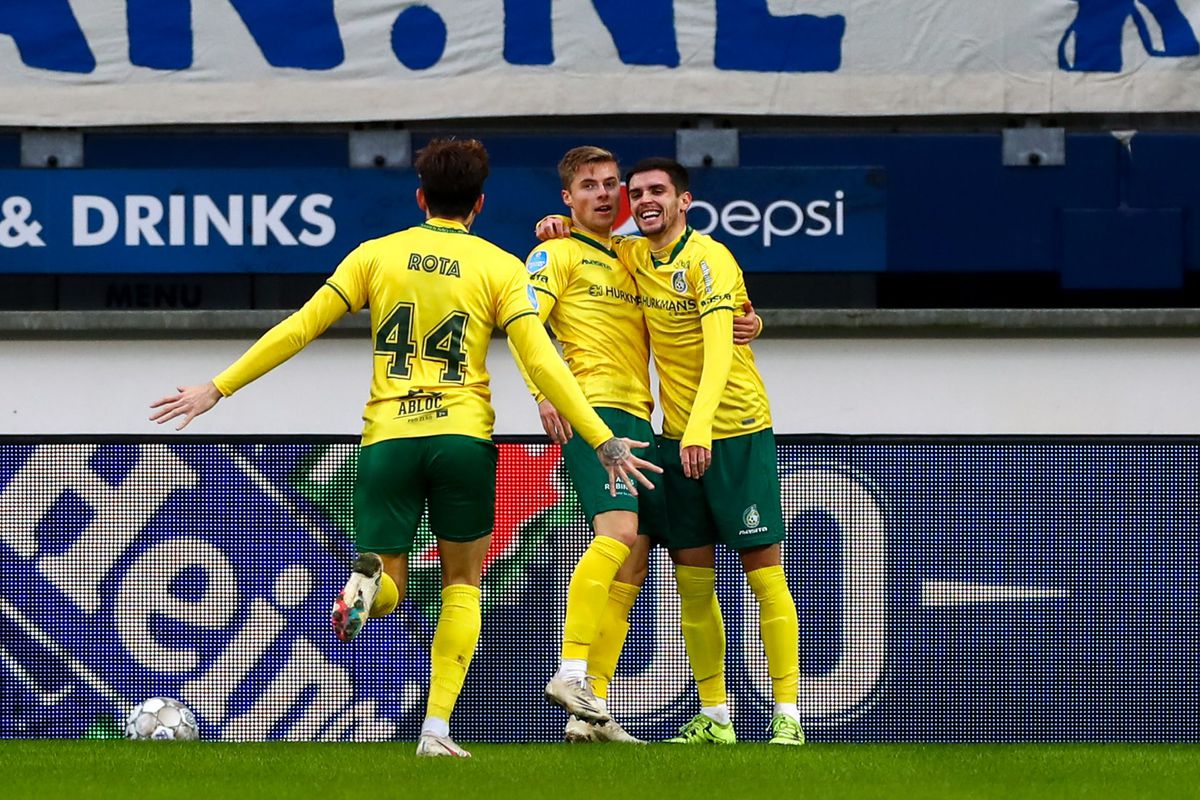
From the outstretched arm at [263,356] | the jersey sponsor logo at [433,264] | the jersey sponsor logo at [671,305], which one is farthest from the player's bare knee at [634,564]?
the outstretched arm at [263,356]

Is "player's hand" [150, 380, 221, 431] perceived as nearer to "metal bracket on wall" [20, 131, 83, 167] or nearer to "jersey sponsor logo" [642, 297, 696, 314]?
"jersey sponsor logo" [642, 297, 696, 314]

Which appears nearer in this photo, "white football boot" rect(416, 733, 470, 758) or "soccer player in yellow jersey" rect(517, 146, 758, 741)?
"white football boot" rect(416, 733, 470, 758)

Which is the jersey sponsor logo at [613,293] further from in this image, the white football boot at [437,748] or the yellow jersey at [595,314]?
the white football boot at [437,748]

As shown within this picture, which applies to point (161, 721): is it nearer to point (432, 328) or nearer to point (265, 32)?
point (432, 328)

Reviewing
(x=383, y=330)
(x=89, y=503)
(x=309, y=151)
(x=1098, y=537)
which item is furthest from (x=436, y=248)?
(x=309, y=151)

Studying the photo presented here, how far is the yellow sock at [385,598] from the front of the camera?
5.11 metres

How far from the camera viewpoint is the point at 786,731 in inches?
229

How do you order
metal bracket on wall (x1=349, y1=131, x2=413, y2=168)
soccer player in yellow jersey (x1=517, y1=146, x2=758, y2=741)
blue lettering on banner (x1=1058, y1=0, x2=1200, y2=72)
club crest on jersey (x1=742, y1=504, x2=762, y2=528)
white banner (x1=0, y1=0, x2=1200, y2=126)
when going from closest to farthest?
1. soccer player in yellow jersey (x1=517, y1=146, x2=758, y2=741)
2. club crest on jersey (x1=742, y1=504, x2=762, y2=528)
3. blue lettering on banner (x1=1058, y1=0, x2=1200, y2=72)
4. white banner (x1=0, y1=0, x2=1200, y2=126)
5. metal bracket on wall (x1=349, y1=131, x2=413, y2=168)

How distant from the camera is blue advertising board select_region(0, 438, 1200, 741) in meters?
6.23

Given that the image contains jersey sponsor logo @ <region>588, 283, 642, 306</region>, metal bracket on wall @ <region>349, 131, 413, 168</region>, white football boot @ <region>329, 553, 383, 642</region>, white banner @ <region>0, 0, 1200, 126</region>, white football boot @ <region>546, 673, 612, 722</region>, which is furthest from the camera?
metal bracket on wall @ <region>349, 131, 413, 168</region>

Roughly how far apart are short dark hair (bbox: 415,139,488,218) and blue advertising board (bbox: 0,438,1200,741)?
124cm

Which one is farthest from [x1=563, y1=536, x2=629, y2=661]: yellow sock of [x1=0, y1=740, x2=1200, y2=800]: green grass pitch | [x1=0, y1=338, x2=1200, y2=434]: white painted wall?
[x1=0, y1=338, x2=1200, y2=434]: white painted wall

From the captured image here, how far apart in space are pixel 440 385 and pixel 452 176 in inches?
22.4

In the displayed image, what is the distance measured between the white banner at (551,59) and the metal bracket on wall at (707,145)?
16 cm
